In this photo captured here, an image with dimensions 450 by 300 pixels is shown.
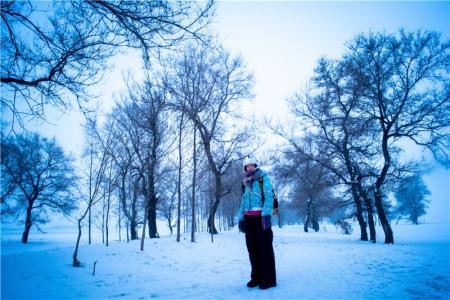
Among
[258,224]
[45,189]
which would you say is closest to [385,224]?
[258,224]

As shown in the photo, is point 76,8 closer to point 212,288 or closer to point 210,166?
point 212,288

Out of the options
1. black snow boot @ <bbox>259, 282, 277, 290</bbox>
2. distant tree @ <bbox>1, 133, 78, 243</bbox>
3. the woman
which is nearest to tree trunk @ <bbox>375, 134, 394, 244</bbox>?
the woman

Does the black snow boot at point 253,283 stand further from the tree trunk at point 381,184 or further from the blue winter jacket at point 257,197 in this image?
the tree trunk at point 381,184

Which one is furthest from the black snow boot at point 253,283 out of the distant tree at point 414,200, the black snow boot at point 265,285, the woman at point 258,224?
the distant tree at point 414,200

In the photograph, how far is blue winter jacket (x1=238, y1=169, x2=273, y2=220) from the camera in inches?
159

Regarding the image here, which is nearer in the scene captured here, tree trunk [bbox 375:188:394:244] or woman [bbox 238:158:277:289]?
woman [bbox 238:158:277:289]

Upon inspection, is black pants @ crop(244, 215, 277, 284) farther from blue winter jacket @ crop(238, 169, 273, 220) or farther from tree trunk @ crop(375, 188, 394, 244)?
tree trunk @ crop(375, 188, 394, 244)

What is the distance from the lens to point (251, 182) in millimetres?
4469

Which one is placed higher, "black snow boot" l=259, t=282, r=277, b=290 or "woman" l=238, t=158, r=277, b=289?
"woman" l=238, t=158, r=277, b=289

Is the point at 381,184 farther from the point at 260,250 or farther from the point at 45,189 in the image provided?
the point at 45,189

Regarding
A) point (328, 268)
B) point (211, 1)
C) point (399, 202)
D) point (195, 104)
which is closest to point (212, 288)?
point (328, 268)

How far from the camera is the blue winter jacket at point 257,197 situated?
13.3 ft

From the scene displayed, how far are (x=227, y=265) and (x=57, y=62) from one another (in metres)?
6.20

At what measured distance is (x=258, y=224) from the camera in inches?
167
